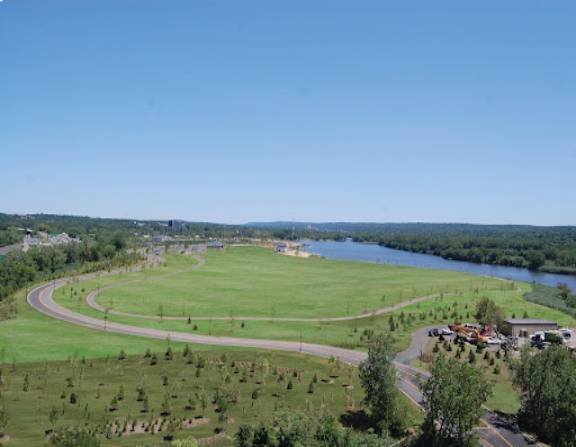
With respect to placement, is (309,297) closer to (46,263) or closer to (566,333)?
(566,333)

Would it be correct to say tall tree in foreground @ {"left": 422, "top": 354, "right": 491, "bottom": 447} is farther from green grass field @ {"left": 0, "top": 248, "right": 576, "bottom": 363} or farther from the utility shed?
the utility shed

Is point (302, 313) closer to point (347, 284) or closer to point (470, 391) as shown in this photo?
point (347, 284)

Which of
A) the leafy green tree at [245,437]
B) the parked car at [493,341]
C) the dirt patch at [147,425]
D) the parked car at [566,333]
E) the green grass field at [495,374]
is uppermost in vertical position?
the leafy green tree at [245,437]

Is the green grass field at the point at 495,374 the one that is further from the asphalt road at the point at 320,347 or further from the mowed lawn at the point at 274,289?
the mowed lawn at the point at 274,289

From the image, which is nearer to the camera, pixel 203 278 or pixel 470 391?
pixel 470 391

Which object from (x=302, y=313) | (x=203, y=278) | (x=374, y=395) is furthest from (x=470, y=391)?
(x=203, y=278)

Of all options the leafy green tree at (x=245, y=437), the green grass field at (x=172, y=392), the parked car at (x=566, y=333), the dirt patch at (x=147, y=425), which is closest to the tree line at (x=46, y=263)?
the green grass field at (x=172, y=392)
